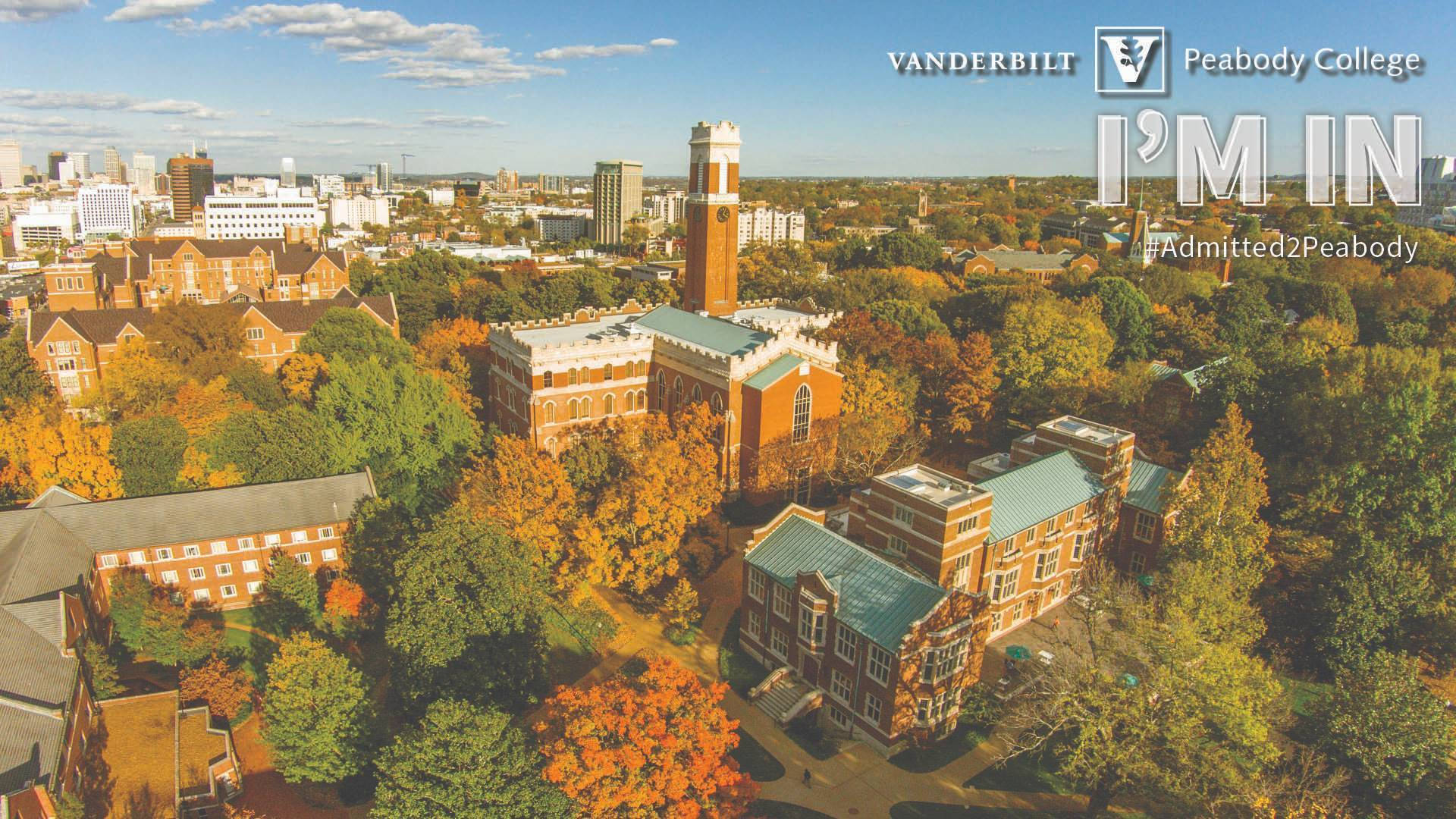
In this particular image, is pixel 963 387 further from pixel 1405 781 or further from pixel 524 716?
pixel 524 716

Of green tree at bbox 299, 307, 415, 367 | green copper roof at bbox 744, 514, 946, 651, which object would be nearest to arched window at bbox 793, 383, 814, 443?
green copper roof at bbox 744, 514, 946, 651

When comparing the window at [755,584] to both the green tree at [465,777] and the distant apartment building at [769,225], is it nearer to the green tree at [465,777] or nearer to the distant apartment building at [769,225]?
the green tree at [465,777]

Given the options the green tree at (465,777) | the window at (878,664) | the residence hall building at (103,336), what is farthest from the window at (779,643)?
the residence hall building at (103,336)

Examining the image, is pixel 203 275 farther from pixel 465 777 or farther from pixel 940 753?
pixel 940 753

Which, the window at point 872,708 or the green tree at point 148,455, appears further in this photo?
the green tree at point 148,455

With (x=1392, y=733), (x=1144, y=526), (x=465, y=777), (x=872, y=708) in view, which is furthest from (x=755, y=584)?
(x=1392, y=733)

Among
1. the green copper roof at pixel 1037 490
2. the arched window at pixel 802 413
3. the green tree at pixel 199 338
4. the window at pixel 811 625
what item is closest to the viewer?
the window at pixel 811 625

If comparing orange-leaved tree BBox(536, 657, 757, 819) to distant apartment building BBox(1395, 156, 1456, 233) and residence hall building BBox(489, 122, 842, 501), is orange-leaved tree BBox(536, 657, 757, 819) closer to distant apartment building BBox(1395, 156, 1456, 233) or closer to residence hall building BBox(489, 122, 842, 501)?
residence hall building BBox(489, 122, 842, 501)
